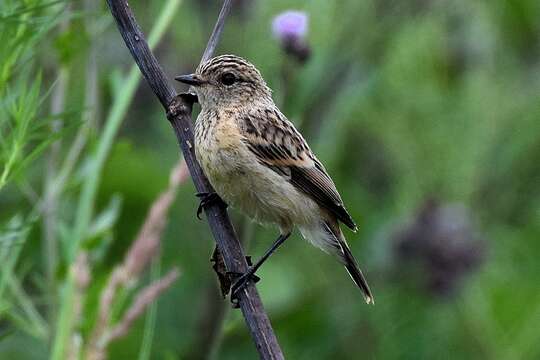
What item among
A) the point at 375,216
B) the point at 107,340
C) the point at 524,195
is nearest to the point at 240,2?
the point at 375,216

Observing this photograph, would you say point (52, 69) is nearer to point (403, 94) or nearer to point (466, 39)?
point (403, 94)

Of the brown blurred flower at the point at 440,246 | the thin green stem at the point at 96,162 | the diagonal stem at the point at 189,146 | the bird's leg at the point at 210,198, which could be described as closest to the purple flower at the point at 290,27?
the thin green stem at the point at 96,162

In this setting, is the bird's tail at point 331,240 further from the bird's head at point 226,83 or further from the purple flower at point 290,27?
the purple flower at point 290,27

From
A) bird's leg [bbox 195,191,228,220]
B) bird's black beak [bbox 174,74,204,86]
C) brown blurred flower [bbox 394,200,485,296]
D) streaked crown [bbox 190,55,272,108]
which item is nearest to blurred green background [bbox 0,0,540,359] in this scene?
brown blurred flower [bbox 394,200,485,296]

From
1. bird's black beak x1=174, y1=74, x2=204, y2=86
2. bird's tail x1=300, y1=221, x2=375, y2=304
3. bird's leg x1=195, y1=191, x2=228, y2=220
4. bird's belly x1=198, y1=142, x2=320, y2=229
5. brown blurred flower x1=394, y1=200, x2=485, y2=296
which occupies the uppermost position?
bird's black beak x1=174, y1=74, x2=204, y2=86

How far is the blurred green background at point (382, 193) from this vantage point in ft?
18.6

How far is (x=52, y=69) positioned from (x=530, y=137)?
9.18 feet

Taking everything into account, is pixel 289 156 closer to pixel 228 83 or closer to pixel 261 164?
pixel 261 164

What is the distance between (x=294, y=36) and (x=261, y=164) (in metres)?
0.66

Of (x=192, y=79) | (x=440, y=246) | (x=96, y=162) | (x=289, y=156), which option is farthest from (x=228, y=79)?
(x=440, y=246)

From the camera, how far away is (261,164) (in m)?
4.13

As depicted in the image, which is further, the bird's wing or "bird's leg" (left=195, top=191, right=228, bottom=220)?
the bird's wing

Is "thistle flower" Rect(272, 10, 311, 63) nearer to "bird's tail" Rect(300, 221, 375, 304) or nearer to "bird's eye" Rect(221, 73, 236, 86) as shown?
"bird's eye" Rect(221, 73, 236, 86)

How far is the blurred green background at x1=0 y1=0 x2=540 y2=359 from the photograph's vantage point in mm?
5660
